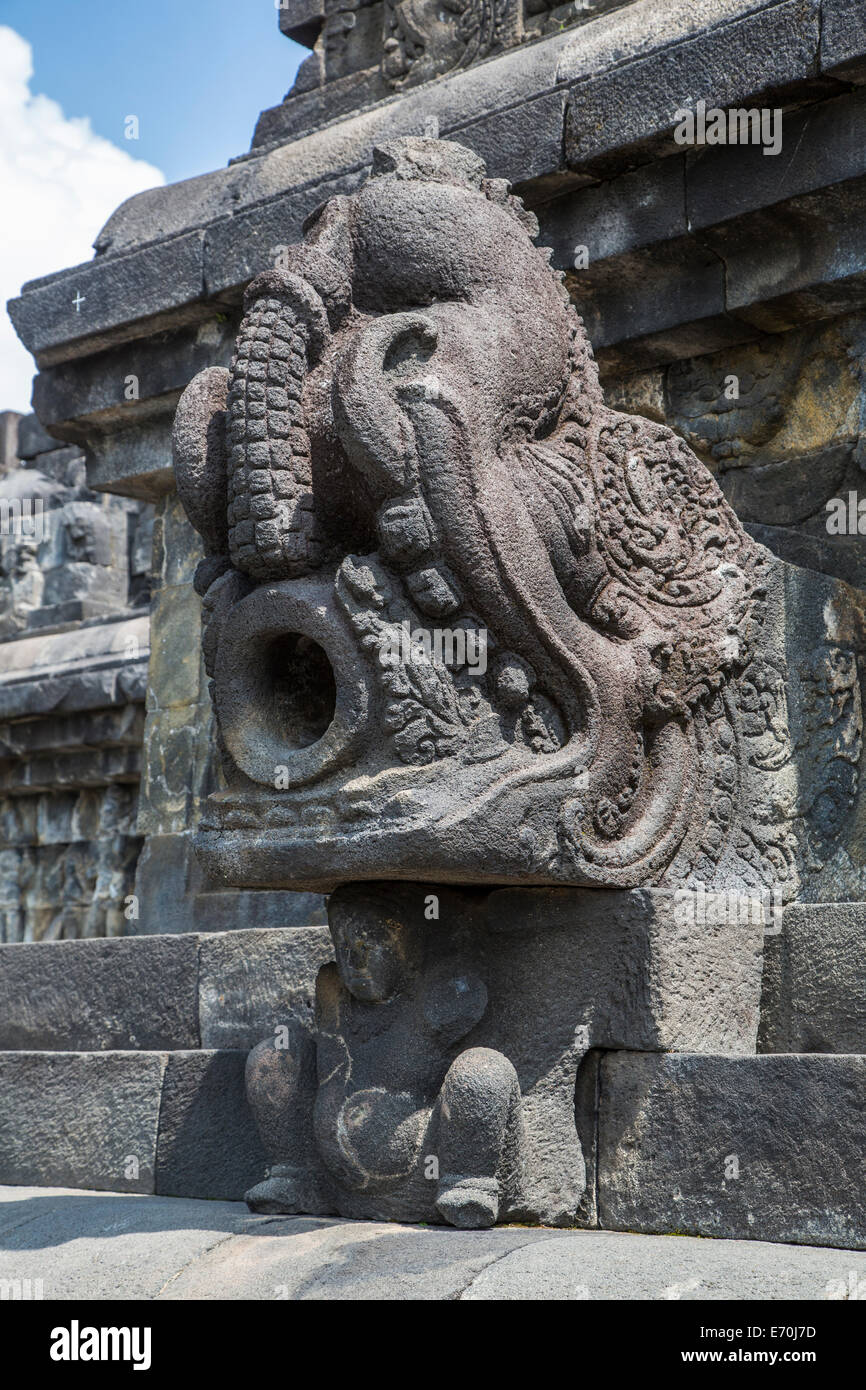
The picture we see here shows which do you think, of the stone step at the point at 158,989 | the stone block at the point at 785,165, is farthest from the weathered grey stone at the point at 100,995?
the stone block at the point at 785,165

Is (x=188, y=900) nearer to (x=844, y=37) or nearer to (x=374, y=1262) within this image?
(x=374, y=1262)

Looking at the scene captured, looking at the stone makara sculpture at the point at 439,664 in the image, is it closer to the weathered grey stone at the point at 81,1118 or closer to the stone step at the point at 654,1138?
the stone step at the point at 654,1138

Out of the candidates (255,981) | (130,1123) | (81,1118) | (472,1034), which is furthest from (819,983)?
(81,1118)

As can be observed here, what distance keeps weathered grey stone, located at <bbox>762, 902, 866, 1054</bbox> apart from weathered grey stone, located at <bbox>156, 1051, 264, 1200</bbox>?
4.11 ft

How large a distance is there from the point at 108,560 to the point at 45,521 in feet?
2.10

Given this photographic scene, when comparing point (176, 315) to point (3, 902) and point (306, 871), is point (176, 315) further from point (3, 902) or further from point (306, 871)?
point (3, 902)

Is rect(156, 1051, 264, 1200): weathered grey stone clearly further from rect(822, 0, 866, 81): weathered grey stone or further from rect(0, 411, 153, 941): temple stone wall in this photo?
rect(0, 411, 153, 941): temple stone wall

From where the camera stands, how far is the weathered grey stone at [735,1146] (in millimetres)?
3125

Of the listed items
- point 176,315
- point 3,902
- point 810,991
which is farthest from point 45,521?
point 810,991

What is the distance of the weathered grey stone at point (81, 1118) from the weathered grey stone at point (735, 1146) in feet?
4.17

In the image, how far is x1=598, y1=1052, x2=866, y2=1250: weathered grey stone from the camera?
3125 millimetres

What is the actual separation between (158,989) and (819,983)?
5.95 ft

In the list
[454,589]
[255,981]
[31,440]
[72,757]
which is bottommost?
[255,981]

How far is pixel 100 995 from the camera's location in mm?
4637
